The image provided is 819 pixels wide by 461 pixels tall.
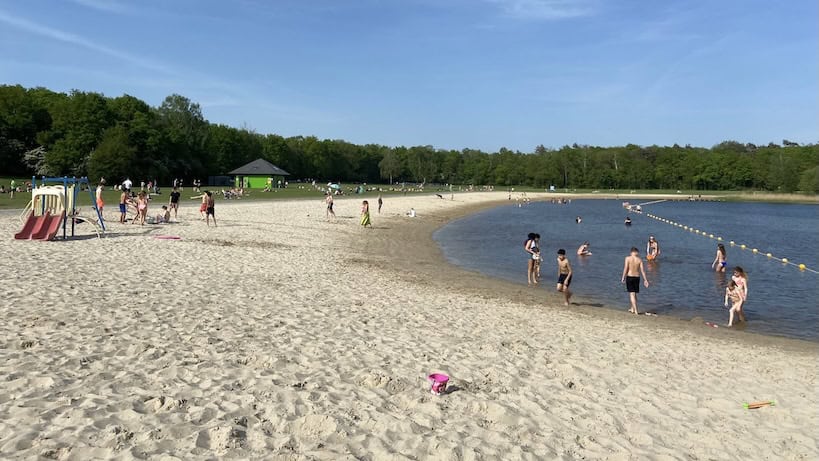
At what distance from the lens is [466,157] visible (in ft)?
552

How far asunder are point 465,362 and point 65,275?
8.68m

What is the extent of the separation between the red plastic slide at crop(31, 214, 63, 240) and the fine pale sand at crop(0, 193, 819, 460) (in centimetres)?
324

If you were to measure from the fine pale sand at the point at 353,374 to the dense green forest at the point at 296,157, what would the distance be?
216ft

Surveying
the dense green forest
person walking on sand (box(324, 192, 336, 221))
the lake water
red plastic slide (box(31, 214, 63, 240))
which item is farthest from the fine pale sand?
the dense green forest

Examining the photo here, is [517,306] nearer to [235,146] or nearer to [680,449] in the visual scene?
[680,449]

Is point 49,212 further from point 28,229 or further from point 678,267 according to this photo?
point 678,267

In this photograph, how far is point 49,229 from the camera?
1585cm

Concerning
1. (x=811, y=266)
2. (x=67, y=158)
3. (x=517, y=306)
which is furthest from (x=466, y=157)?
(x=517, y=306)

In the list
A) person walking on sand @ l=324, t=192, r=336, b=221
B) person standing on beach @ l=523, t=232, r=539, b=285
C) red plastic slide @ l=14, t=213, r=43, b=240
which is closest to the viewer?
red plastic slide @ l=14, t=213, r=43, b=240

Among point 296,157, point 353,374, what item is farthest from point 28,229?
point 296,157

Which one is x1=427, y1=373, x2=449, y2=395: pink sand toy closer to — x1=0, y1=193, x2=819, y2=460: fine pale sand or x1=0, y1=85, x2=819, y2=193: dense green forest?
x1=0, y1=193, x2=819, y2=460: fine pale sand

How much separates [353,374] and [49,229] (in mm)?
14000

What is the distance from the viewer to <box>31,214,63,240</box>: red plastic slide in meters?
15.6

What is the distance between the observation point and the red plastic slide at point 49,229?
15609 millimetres
